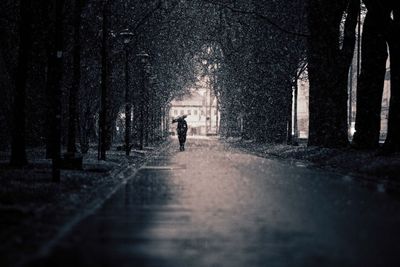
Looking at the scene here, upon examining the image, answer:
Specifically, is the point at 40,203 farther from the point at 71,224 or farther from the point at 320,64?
the point at 320,64

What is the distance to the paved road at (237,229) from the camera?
8.89m

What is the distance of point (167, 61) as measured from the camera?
75188 millimetres

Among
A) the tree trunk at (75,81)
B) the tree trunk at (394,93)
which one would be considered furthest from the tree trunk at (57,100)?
the tree trunk at (394,93)

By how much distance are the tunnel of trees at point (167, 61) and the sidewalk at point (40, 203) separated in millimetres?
1166

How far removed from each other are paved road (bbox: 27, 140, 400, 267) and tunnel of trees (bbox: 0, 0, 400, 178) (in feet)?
17.3

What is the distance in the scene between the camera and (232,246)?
386 inches

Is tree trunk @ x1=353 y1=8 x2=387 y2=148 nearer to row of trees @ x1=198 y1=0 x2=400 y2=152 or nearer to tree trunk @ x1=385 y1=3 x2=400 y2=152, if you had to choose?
row of trees @ x1=198 y1=0 x2=400 y2=152

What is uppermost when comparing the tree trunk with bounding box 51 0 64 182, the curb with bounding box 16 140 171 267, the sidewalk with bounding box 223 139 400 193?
the tree trunk with bounding box 51 0 64 182

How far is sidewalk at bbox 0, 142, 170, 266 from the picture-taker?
32.8 ft

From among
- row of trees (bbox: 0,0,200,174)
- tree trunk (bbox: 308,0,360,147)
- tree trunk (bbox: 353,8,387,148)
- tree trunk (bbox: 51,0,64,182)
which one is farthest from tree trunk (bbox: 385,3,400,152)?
tree trunk (bbox: 51,0,64,182)

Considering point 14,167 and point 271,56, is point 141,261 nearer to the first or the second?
point 14,167

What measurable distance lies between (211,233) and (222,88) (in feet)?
283

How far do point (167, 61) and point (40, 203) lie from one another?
6069 centimetres

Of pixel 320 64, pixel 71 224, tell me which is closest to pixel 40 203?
pixel 71 224
